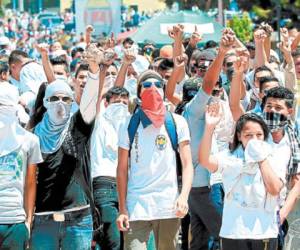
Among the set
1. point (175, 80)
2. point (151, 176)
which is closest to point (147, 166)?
point (151, 176)

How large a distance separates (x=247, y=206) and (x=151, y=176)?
0.74 meters

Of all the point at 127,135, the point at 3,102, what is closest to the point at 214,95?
the point at 127,135

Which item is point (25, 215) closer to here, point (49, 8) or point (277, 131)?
point (277, 131)

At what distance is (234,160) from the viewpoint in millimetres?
6762

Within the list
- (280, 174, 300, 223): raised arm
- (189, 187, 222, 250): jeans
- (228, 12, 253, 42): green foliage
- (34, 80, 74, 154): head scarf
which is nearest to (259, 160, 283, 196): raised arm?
(280, 174, 300, 223): raised arm

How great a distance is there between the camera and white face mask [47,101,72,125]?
298 inches

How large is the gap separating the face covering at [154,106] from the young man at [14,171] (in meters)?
0.81

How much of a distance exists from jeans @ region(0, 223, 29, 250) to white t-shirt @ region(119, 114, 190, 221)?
77 cm

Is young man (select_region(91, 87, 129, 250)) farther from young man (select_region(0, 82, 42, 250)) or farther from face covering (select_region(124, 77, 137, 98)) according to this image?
face covering (select_region(124, 77, 137, 98))

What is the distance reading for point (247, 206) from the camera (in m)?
6.66

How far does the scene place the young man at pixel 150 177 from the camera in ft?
22.8

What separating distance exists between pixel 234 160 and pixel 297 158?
2.05 feet

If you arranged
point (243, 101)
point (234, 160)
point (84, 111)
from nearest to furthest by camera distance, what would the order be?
point (234, 160)
point (84, 111)
point (243, 101)

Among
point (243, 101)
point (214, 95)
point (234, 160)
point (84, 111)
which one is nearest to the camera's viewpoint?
point (234, 160)
